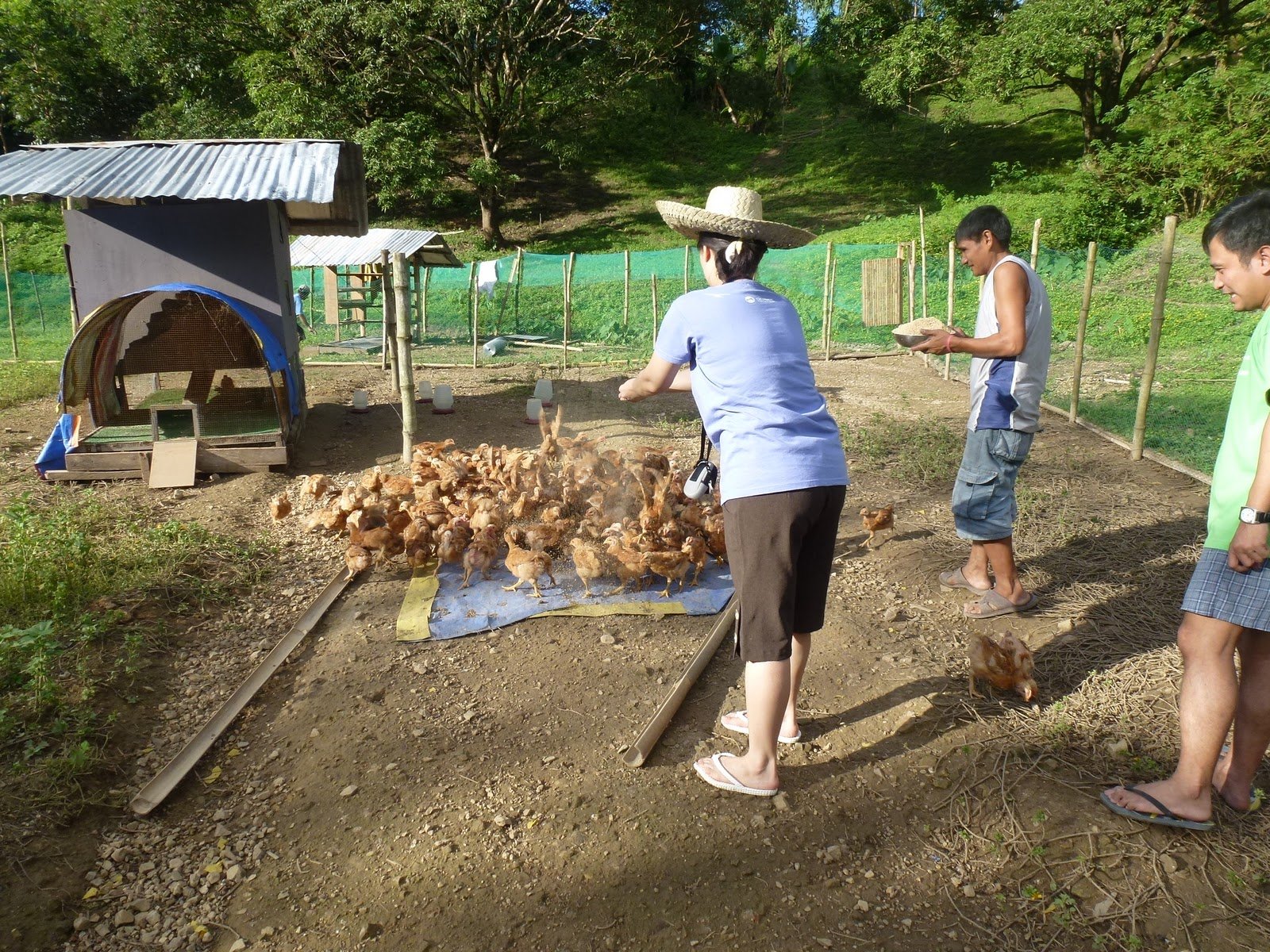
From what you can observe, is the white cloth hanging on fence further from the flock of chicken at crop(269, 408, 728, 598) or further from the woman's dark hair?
the woman's dark hair

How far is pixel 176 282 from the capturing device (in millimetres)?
7254

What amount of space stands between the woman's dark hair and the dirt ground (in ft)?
5.99

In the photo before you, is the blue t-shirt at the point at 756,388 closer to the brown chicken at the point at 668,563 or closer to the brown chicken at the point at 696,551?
the brown chicken at the point at 668,563

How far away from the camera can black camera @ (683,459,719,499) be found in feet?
9.43

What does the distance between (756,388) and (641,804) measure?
5.02 ft

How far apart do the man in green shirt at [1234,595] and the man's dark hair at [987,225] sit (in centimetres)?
126

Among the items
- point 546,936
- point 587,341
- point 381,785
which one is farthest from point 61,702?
point 587,341

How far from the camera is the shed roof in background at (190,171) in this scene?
250 inches

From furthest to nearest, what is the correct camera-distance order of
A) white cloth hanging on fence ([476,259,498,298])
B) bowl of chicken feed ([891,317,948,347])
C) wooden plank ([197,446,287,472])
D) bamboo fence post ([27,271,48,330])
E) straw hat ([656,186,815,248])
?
1. white cloth hanging on fence ([476,259,498,298])
2. bamboo fence post ([27,271,48,330])
3. wooden plank ([197,446,287,472])
4. bowl of chicken feed ([891,317,948,347])
5. straw hat ([656,186,815,248])

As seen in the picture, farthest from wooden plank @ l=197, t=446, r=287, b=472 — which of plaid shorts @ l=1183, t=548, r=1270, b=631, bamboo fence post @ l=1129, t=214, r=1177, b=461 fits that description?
bamboo fence post @ l=1129, t=214, r=1177, b=461

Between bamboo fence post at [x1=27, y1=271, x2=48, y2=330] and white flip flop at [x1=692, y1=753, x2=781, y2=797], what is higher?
bamboo fence post at [x1=27, y1=271, x2=48, y2=330]

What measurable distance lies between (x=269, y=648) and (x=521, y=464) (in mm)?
1945

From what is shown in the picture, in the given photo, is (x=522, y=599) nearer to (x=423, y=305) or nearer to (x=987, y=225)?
(x=987, y=225)

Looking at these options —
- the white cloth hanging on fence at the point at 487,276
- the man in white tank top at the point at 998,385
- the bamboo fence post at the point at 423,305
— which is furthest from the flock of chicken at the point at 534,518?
the white cloth hanging on fence at the point at 487,276
